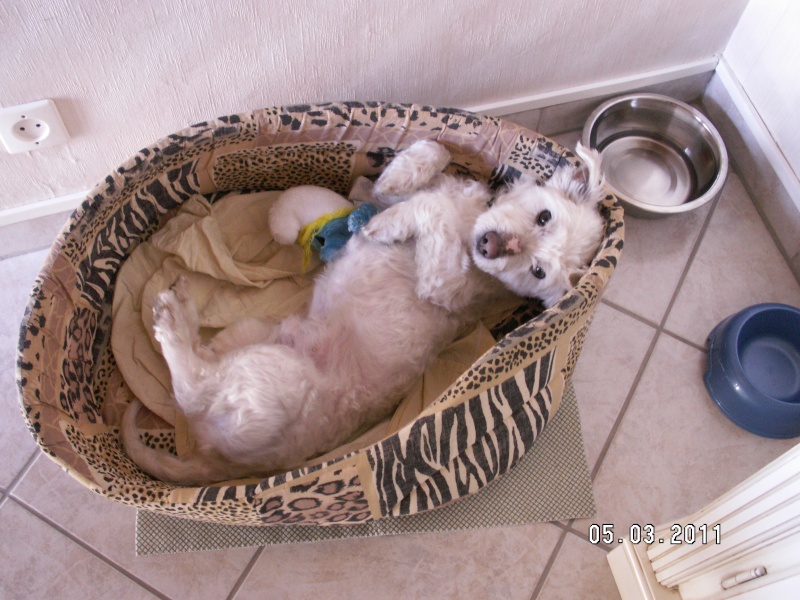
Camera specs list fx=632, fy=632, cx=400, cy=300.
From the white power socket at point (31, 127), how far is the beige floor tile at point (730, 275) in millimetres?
1567

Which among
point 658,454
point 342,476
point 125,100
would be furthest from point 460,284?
point 125,100

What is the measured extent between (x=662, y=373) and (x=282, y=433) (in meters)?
1.00

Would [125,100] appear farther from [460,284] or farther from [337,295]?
[460,284]

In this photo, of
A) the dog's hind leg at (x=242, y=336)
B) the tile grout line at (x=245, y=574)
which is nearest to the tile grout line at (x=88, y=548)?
the tile grout line at (x=245, y=574)

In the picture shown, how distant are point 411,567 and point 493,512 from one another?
0.22 meters

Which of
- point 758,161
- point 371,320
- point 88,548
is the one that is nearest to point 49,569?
point 88,548

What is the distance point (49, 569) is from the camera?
1.40 metres

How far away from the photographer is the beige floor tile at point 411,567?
140cm

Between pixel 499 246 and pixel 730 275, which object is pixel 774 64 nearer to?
pixel 730 275

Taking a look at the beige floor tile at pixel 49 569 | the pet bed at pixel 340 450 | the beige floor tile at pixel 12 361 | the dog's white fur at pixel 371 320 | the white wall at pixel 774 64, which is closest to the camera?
the pet bed at pixel 340 450

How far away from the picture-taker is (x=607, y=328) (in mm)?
1694

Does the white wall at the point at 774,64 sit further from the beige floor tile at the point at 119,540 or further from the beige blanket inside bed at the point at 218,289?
the beige floor tile at the point at 119,540

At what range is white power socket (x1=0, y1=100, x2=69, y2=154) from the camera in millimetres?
1291

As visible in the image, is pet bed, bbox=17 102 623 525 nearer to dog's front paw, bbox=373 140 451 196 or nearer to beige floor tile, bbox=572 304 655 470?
dog's front paw, bbox=373 140 451 196
